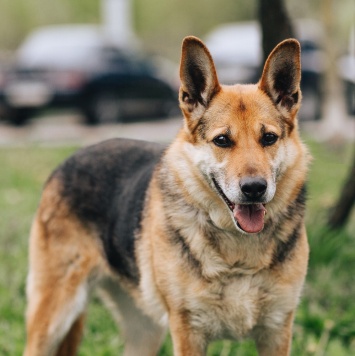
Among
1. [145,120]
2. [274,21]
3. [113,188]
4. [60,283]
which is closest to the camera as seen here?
[60,283]

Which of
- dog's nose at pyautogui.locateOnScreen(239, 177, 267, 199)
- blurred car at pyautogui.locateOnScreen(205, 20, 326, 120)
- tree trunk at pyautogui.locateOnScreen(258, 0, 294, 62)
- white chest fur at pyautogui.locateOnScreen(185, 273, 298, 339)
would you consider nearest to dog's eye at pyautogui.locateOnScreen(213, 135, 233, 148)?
dog's nose at pyautogui.locateOnScreen(239, 177, 267, 199)

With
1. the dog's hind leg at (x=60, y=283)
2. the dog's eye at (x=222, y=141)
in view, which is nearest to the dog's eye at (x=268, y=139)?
the dog's eye at (x=222, y=141)

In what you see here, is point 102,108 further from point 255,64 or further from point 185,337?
point 185,337

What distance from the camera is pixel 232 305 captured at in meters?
3.76

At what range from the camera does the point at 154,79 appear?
18594 millimetres

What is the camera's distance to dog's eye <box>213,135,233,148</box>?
370 centimetres

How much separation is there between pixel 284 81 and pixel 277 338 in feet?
4.49

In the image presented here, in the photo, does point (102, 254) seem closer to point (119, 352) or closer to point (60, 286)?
point (60, 286)

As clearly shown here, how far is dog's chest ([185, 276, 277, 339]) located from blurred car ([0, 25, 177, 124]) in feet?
45.9

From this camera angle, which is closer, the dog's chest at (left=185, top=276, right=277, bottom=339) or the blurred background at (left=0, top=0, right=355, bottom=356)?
the dog's chest at (left=185, top=276, right=277, bottom=339)

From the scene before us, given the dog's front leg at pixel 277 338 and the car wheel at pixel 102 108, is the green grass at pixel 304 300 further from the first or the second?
the car wheel at pixel 102 108

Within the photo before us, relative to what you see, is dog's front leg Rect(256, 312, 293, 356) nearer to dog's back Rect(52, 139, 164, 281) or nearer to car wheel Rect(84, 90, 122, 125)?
dog's back Rect(52, 139, 164, 281)

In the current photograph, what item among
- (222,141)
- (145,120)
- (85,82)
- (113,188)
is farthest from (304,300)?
(145,120)

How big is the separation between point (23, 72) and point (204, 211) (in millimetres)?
14227
